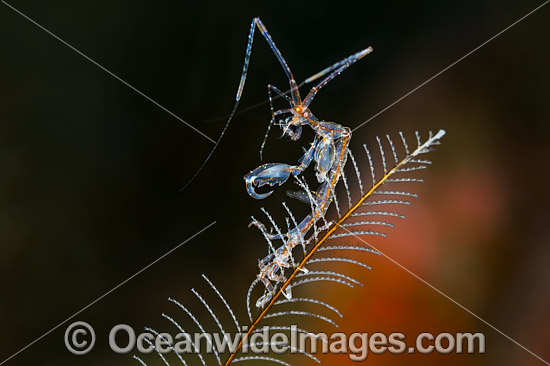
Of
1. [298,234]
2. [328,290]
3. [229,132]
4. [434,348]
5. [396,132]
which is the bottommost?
[298,234]

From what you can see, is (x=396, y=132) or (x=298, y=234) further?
(x=396, y=132)

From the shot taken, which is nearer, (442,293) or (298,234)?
(298,234)

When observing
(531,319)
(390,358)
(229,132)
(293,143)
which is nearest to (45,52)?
(229,132)

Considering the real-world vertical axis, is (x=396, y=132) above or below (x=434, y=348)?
above

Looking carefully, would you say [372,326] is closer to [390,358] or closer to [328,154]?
[390,358]

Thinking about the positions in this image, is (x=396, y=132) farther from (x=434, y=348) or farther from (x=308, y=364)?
(x=308, y=364)

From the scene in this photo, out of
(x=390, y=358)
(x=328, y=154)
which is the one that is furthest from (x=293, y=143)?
(x=390, y=358)

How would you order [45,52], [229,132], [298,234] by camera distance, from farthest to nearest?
1. [229,132]
2. [45,52]
3. [298,234]

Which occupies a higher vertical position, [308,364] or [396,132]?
[396,132]

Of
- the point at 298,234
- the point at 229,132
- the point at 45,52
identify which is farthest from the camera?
the point at 229,132
